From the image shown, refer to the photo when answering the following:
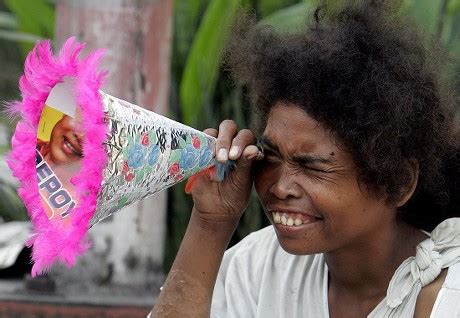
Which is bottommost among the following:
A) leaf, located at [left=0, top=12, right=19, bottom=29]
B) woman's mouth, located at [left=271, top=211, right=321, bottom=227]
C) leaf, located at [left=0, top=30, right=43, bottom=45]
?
woman's mouth, located at [left=271, top=211, right=321, bottom=227]

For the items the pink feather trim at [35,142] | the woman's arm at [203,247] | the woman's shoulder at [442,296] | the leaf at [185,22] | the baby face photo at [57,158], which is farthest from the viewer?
the leaf at [185,22]

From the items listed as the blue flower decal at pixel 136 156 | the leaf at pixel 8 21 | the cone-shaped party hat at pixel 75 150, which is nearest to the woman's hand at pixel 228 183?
the cone-shaped party hat at pixel 75 150

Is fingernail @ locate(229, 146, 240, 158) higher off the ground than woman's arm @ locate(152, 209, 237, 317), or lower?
higher

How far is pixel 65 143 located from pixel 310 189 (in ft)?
2.05

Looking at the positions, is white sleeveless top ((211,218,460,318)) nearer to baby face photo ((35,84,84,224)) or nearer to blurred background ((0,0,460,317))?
baby face photo ((35,84,84,224))

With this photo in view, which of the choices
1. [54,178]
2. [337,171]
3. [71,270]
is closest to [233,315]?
[337,171]

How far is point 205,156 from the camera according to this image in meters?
2.65

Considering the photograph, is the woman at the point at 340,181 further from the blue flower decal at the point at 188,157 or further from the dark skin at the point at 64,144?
the dark skin at the point at 64,144

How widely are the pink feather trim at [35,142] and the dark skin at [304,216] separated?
50 centimetres

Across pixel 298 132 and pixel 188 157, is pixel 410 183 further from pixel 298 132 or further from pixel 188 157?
pixel 188 157

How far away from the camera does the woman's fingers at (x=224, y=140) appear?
2684mm

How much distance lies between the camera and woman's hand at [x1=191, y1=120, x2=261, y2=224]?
8.84 feet

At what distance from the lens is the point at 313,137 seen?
8.42 ft

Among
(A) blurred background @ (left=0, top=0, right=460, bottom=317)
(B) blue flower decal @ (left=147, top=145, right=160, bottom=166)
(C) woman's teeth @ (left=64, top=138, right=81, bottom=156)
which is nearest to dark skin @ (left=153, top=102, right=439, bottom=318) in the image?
(B) blue flower decal @ (left=147, top=145, right=160, bottom=166)
